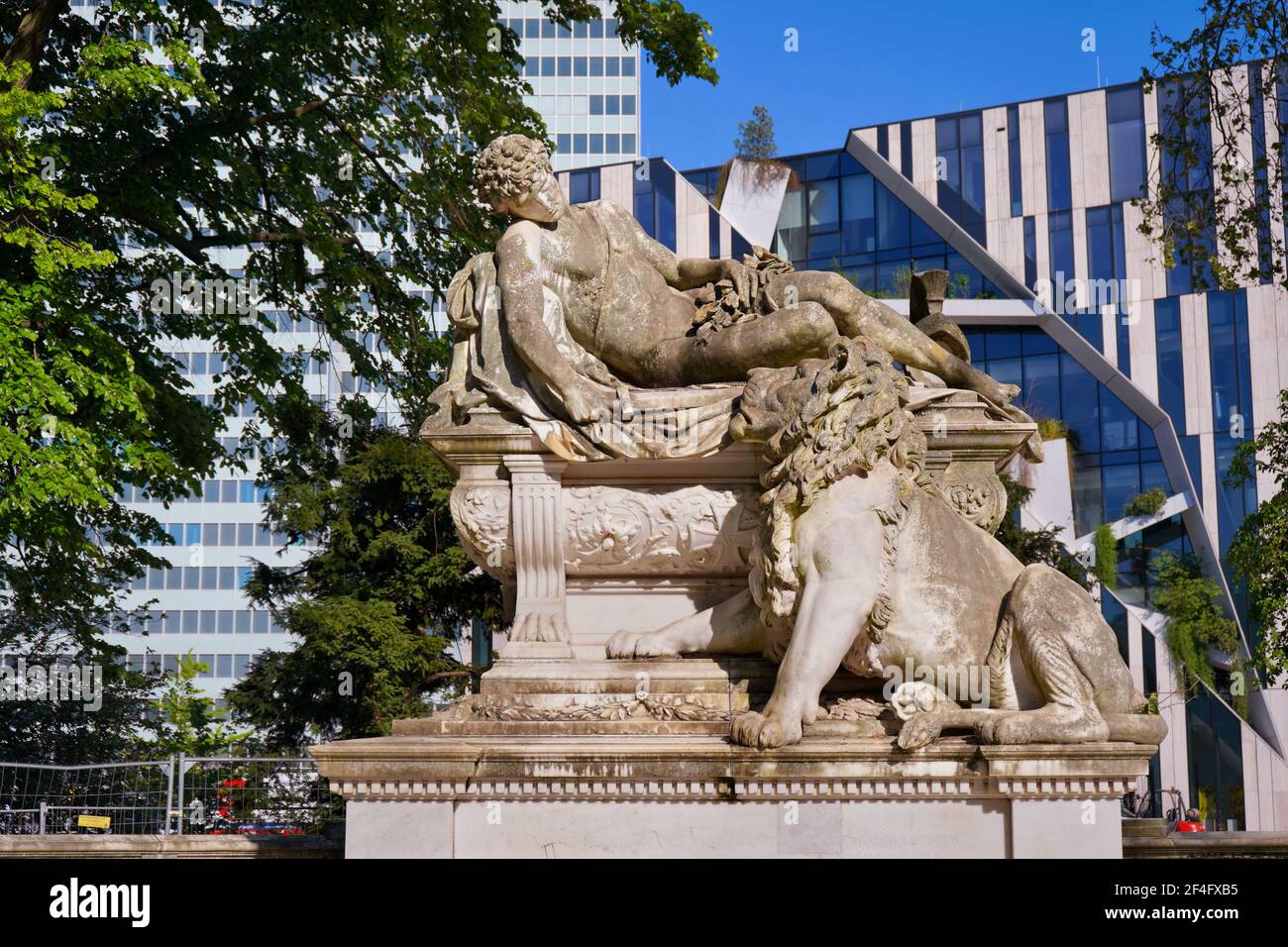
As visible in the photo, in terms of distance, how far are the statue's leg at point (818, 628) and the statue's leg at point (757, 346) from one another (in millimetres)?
1208

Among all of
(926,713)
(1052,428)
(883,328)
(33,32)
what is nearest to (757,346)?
(883,328)

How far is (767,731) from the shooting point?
6.88m

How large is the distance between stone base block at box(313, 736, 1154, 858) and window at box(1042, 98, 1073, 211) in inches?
1759

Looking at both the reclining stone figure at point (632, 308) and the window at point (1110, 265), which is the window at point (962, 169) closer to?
the window at point (1110, 265)

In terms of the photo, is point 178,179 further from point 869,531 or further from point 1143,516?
point 1143,516

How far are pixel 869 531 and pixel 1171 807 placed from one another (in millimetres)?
37238

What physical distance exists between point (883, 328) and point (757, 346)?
29.0 inches

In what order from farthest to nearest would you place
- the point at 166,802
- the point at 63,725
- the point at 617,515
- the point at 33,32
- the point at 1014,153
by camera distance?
the point at 1014,153 < the point at 63,725 < the point at 166,802 < the point at 33,32 < the point at 617,515

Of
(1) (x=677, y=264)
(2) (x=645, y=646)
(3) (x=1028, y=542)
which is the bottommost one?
(2) (x=645, y=646)

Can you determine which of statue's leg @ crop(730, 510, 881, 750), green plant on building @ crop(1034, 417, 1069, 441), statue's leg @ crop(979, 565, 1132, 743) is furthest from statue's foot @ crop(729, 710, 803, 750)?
green plant on building @ crop(1034, 417, 1069, 441)

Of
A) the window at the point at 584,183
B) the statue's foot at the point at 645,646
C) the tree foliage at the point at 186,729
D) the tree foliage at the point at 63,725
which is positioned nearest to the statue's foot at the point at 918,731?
the statue's foot at the point at 645,646

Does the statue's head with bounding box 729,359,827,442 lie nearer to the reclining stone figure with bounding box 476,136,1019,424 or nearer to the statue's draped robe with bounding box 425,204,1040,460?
the statue's draped robe with bounding box 425,204,1040,460

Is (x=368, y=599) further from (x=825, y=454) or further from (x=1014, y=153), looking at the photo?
(x=1014, y=153)

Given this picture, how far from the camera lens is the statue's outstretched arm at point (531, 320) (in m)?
7.74
